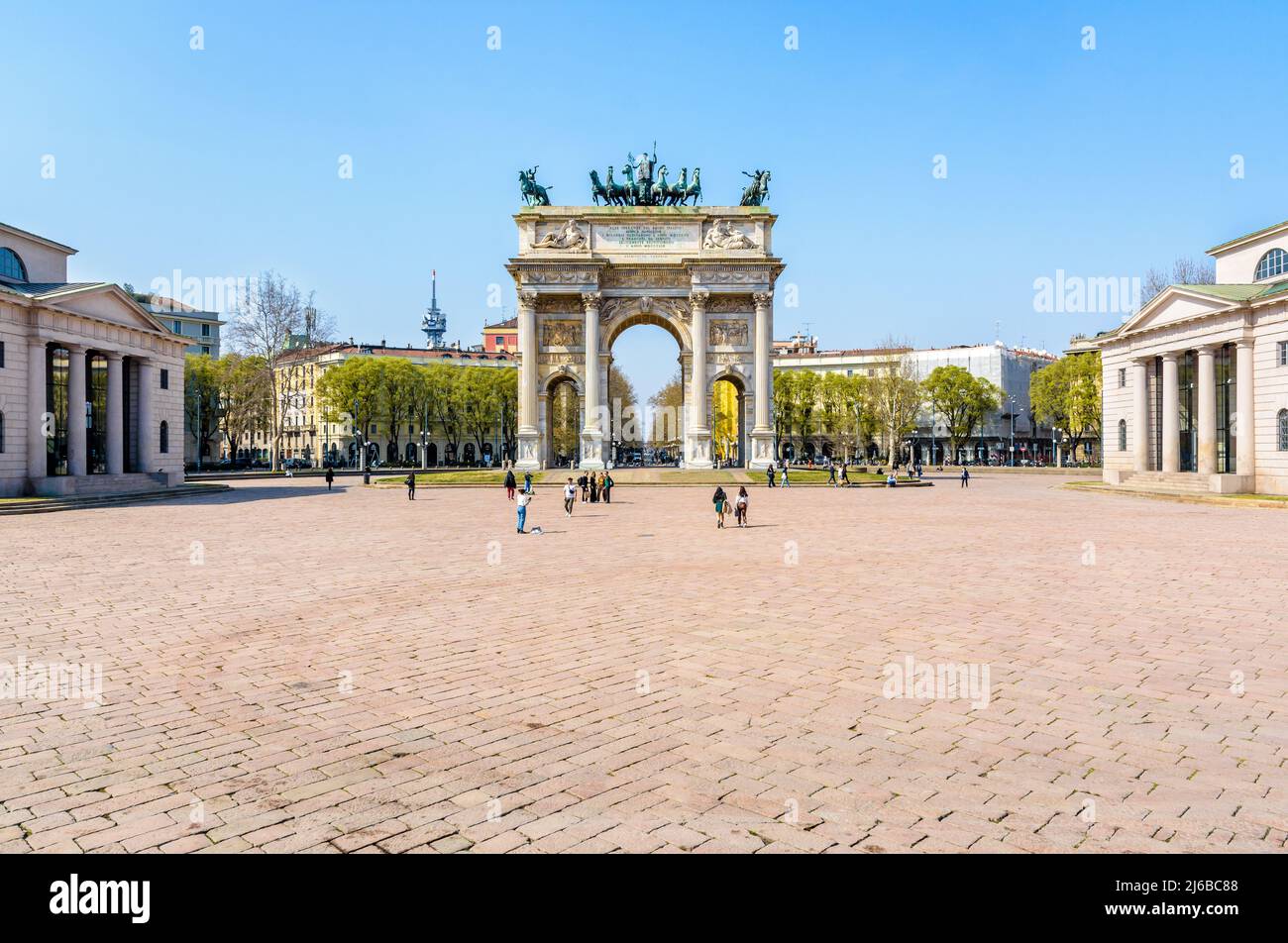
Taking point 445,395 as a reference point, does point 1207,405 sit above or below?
below

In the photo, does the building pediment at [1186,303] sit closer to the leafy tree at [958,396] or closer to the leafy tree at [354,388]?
the leafy tree at [958,396]

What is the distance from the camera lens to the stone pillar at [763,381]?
57844 millimetres

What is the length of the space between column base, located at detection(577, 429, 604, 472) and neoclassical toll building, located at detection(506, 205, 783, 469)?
8cm

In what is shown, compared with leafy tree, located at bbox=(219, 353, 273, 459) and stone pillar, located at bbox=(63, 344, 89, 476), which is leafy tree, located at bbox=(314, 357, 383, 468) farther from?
stone pillar, located at bbox=(63, 344, 89, 476)

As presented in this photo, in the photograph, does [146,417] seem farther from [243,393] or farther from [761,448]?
[761,448]

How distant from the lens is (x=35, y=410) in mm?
36625

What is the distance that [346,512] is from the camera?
30.3 metres

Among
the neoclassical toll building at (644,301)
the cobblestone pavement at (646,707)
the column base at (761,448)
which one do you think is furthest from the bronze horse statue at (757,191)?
the cobblestone pavement at (646,707)

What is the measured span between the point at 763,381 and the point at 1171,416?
83.6ft

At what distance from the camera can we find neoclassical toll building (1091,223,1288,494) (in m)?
37.0

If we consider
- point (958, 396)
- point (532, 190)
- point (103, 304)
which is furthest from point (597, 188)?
point (958, 396)

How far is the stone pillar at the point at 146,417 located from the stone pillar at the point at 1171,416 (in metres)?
57.4

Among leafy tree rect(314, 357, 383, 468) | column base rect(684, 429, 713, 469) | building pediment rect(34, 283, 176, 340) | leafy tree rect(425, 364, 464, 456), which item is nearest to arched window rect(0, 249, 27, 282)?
building pediment rect(34, 283, 176, 340)
